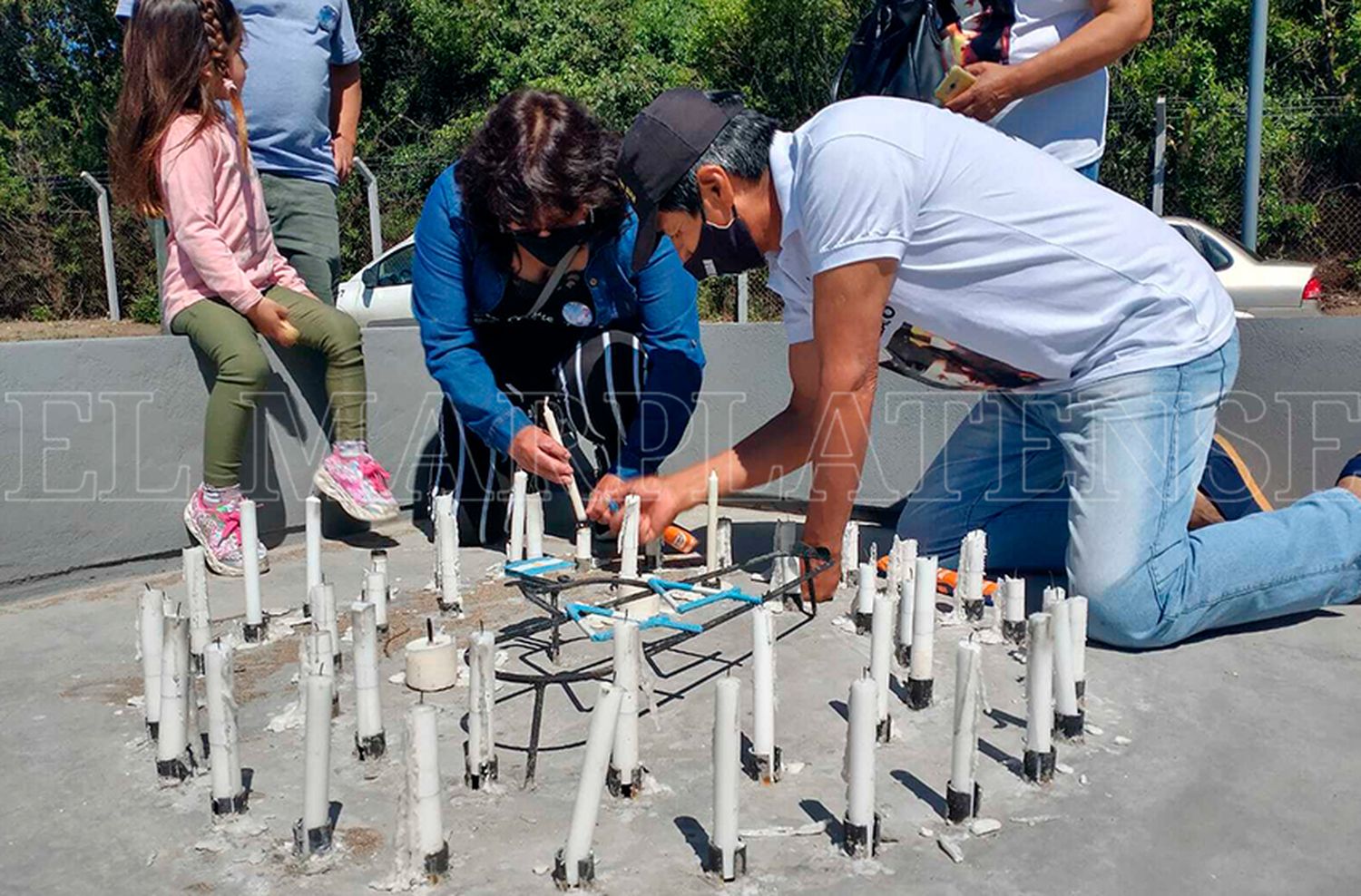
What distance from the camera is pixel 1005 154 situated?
311 cm

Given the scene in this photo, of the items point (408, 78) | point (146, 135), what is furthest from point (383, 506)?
point (408, 78)

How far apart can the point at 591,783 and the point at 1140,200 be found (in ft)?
42.3

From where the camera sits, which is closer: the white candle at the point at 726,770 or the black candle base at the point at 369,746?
the white candle at the point at 726,770

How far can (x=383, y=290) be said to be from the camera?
40.0 ft

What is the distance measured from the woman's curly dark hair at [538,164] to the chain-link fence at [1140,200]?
10.4m

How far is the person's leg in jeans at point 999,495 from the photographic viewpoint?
3.84 meters

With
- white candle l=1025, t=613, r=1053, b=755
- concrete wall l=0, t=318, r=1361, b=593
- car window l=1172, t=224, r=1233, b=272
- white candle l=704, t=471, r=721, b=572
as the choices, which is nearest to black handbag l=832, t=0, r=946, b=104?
white candle l=704, t=471, r=721, b=572

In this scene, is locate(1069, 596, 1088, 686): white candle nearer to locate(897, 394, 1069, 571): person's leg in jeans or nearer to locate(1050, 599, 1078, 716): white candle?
locate(1050, 599, 1078, 716): white candle

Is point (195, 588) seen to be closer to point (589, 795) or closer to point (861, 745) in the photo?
point (589, 795)

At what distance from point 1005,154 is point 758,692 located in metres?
1.52

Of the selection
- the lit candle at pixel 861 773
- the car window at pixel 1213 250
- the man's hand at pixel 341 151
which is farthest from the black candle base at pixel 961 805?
the car window at pixel 1213 250

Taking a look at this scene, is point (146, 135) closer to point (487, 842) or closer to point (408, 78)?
point (487, 842)

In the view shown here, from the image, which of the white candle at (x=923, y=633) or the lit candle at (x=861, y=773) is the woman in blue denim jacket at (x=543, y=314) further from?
the lit candle at (x=861, y=773)

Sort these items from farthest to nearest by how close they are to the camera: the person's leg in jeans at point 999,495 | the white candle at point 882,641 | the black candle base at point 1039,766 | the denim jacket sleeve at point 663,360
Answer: the denim jacket sleeve at point 663,360
the person's leg in jeans at point 999,495
the white candle at point 882,641
the black candle base at point 1039,766
